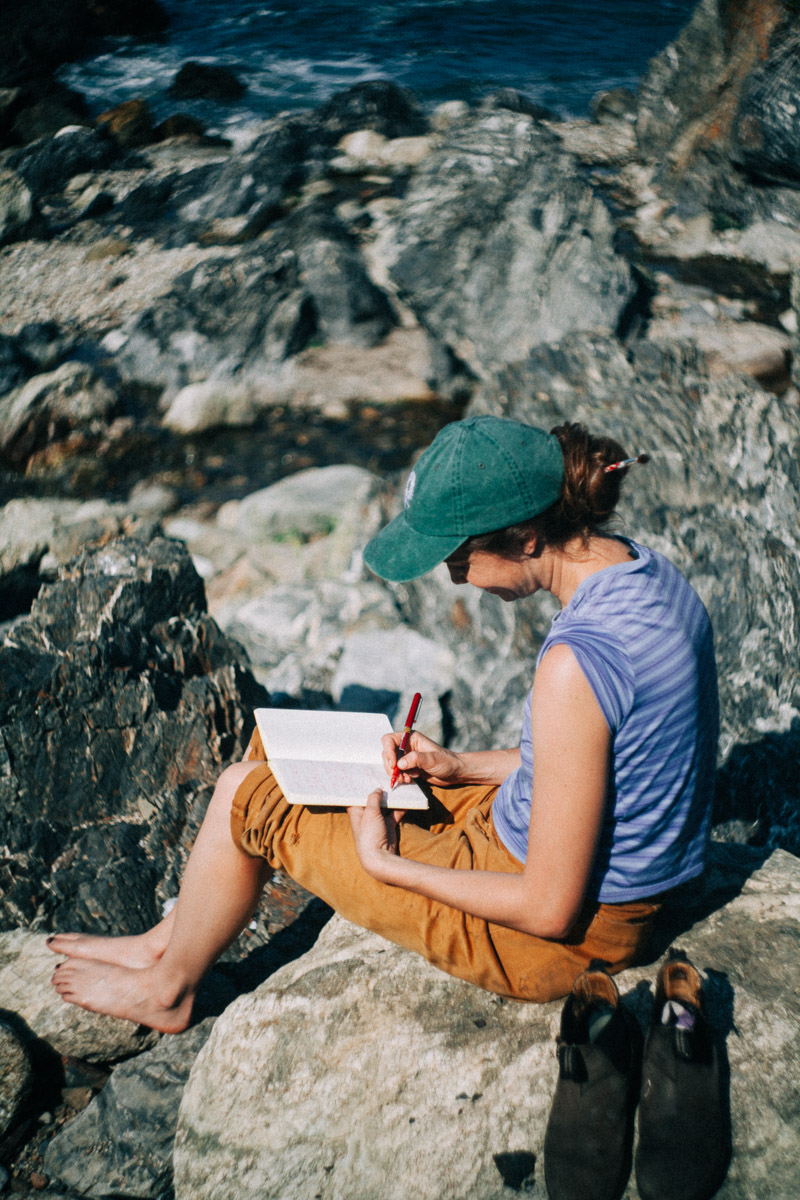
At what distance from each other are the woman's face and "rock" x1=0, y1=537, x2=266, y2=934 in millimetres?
1558

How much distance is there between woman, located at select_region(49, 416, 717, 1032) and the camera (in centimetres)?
152

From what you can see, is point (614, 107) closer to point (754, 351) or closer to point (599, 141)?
point (599, 141)

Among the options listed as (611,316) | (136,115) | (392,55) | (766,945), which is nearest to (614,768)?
(766,945)

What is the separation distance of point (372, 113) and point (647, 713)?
1175cm

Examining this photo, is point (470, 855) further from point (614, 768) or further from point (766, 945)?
point (766, 945)

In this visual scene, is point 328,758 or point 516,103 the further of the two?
point 516,103

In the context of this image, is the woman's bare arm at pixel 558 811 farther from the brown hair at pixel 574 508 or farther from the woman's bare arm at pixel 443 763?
the woman's bare arm at pixel 443 763

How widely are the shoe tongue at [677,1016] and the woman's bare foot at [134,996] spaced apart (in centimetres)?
135

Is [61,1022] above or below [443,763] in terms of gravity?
below

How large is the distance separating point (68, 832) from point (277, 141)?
10378mm

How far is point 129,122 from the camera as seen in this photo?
11109 millimetres

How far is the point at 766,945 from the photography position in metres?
2.03

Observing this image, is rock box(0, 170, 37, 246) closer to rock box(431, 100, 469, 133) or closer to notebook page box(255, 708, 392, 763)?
rock box(431, 100, 469, 133)

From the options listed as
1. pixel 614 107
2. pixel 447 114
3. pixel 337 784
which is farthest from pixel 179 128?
pixel 337 784
